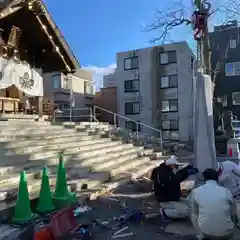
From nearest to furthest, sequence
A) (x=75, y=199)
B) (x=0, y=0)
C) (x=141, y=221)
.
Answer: (x=141, y=221), (x=75, y=199), (x=0, y=0)

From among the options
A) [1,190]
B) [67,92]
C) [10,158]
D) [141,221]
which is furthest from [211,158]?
[67,92]

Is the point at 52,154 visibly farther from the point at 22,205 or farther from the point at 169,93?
the point at 169,93

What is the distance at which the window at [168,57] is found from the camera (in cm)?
3056

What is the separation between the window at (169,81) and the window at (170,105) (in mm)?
1591

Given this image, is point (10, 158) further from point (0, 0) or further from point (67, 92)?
point (67, 92)

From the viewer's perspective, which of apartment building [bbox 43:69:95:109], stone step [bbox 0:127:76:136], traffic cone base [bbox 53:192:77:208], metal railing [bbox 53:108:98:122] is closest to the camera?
traffic cone base [bbox 53:192:77:208]

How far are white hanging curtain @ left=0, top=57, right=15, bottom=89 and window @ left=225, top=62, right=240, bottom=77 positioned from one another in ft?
87.4

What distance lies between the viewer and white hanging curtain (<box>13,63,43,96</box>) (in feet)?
38.1

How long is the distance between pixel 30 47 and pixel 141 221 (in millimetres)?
10358

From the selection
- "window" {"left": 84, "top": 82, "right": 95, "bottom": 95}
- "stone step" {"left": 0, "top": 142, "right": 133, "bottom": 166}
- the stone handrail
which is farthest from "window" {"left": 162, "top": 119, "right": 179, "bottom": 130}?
the stone handrail

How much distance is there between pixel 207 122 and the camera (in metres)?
6.57

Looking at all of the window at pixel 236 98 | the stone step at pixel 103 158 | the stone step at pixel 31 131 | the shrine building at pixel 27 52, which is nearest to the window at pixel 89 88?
the window at pixel 236 98

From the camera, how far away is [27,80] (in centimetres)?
1203

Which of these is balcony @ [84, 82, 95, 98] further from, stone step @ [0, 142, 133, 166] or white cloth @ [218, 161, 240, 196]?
white cloth @ [218, 161, 240, 196]
